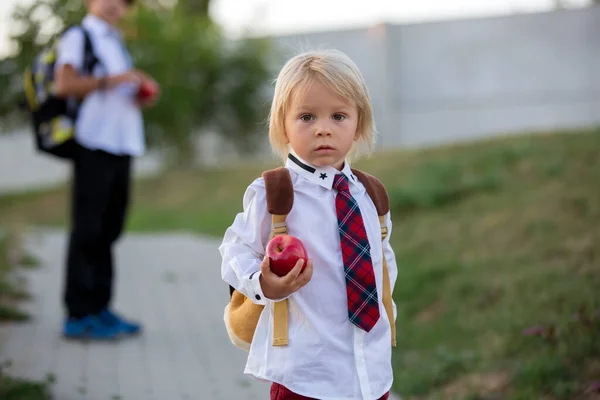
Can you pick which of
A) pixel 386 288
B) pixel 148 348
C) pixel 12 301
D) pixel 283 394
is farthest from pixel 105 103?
pixel 283 394

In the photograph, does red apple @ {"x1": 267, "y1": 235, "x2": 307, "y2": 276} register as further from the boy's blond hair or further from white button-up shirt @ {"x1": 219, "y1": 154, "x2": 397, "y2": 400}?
the boy's blond hair

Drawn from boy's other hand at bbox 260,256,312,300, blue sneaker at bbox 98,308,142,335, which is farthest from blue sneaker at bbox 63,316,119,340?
boy's other hand at bbox 260,256,312,300

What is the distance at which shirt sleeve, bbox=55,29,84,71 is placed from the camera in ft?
16.5

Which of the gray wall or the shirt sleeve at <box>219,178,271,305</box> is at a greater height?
the shirt sleeve at <box>219,178,271,305</box>

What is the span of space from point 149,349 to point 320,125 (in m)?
3.01

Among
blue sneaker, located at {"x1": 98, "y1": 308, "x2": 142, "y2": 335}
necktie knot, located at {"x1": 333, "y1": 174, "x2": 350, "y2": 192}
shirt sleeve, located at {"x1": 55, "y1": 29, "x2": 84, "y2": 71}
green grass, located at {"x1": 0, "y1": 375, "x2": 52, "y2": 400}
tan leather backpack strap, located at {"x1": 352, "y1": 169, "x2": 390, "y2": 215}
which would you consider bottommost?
blue sneaker, located at {"x1": 98, "y1": 308, "x2": 142, "y2": 335}

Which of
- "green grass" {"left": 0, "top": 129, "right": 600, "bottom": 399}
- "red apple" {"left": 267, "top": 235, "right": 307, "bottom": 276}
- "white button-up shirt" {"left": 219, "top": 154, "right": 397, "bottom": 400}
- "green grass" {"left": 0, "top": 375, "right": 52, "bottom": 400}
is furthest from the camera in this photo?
"green grass" {"left": 0, "top": 129, "right": 600, "bottom": 399}

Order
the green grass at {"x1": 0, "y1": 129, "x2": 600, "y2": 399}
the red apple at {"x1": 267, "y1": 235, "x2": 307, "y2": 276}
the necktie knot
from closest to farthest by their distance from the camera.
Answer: the red apple at {"x1": 267, "y1": 235, "x2": 307, "y2": 276} < the necktie knot < the green grass at {"x1": 0, "y1": 129, "x2": 600, "y2": 399}

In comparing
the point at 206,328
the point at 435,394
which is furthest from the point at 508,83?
the point at 435,394

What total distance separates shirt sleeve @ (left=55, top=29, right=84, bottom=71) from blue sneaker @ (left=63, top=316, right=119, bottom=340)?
1.50 meters

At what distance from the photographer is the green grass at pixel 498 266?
14.0 ft

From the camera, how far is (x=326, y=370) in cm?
252

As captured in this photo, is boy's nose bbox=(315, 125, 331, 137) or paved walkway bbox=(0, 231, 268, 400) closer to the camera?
boy's nose bbox=(315, 125, 331, 137)

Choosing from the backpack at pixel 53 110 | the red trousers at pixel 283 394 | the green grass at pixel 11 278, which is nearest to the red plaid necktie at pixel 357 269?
the red trousers at pixel 283 394
